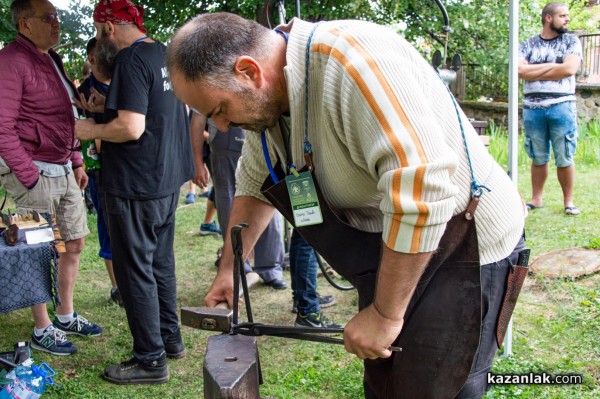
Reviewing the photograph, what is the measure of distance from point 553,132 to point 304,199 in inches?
210

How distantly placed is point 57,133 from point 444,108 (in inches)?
106

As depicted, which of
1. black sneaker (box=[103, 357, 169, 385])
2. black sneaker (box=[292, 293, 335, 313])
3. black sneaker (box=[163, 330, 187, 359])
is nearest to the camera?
black sneaker (box=[103, 357, 169, 385])

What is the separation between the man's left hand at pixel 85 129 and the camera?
3.20 m

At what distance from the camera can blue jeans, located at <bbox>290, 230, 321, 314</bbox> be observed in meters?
3.93

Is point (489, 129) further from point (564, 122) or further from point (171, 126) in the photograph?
point (171, 126)

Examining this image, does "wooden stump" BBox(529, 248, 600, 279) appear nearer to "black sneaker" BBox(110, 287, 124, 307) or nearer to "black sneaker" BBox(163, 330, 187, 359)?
"black sneaker" BBox(163, 330, 187, 359)

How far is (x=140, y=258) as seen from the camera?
11.0 feet

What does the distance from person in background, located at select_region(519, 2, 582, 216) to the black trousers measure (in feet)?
14.1

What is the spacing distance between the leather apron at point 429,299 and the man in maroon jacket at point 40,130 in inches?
86.3

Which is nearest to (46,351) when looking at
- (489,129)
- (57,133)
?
(57,133)

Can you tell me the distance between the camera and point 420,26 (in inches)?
333

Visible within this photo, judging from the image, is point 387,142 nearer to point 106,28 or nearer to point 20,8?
point 106,28

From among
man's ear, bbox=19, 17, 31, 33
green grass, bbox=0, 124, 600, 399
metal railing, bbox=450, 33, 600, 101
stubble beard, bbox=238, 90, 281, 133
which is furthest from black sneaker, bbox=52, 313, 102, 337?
Answer: metal railing, bbox=450, 33, 600, 101

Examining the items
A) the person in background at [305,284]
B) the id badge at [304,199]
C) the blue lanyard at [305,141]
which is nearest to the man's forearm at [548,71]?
the person in background at [305,284]
